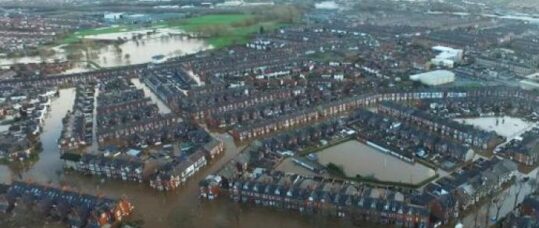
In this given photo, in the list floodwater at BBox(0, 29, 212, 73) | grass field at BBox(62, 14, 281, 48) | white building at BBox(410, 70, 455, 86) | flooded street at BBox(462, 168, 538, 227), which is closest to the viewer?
flooded street at BBox(462, 168, 538, 227)

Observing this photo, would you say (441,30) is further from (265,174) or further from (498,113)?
(265,174)

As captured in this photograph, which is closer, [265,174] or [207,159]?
[265,174]

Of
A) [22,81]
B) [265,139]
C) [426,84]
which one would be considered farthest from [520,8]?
[22,81]

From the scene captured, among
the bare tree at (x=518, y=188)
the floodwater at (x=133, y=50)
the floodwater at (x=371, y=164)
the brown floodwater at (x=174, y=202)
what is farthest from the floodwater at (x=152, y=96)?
the bare tree at (x=518, y=188)

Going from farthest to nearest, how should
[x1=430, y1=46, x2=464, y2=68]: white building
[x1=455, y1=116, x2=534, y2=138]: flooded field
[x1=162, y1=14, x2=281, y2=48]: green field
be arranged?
Result: [x1=162, y1=14, x2=281, y2=48]: green field, [x1=430, y1=46, x2=464, y2=68]: white building, [x1=455, y1=116, x2=534, y2=138]: flooded field

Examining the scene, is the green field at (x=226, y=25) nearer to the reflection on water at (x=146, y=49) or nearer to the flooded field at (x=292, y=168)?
the reflection on water at (x=146, y=49)

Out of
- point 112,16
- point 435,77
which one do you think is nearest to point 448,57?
point 435,77


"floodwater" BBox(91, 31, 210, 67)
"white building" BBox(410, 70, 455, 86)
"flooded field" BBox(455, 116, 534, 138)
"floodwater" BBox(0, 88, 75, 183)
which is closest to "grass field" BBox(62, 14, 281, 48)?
"floodwater" BBox(91, 31, 210, 67)

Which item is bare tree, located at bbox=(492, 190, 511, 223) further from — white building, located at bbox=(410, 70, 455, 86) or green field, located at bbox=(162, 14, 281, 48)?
green field, located at bbox=(162, 14, 281, 48)
